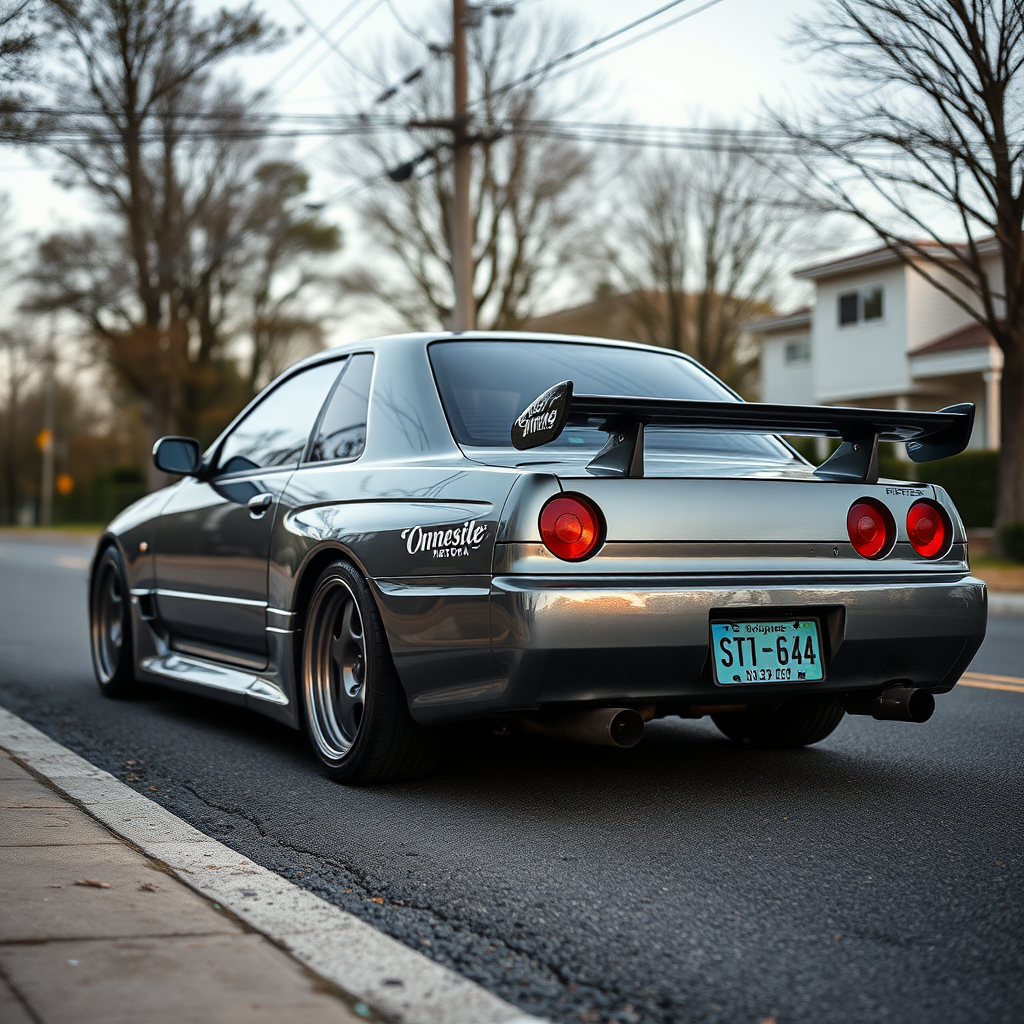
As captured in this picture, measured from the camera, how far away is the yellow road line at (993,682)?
22.2 feet

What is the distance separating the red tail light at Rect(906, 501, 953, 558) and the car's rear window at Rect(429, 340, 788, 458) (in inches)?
24.5

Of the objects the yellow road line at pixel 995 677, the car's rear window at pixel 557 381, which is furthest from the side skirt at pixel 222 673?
the yellow road line at pixel 995 677

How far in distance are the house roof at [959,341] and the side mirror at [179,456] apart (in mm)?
25726

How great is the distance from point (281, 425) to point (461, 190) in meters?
14.1

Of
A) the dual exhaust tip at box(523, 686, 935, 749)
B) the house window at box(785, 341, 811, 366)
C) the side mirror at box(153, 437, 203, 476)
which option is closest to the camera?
the dual exhaust tip at box(523, 686, 935, 749)

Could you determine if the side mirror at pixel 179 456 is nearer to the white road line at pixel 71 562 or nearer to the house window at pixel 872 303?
the white road line at pixel 71 562

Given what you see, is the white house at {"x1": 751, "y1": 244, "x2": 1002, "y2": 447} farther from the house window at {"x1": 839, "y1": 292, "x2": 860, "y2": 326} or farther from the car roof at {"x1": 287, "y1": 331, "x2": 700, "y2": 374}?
the car roof at {"x1": 287, "y1": 331, "x2": 700, "y2": 374}

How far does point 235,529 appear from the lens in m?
5.36

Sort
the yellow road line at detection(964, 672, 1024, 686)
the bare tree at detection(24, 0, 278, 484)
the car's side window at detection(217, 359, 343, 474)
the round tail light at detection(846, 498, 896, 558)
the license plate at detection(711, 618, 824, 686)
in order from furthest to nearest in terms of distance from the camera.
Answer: the bare tree at detection(24, 0, 278, 484) → the yellow road line at detection(964, 672, 1024, 686) → the car's side window at detection(217, 359, 343, 474) → the round tail light at detection(846, 498, 896, 558) → the license plate at detection(711, 618, 824, 686)

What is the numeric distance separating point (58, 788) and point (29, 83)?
159 inches

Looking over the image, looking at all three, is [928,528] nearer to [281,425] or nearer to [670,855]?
[670,855]

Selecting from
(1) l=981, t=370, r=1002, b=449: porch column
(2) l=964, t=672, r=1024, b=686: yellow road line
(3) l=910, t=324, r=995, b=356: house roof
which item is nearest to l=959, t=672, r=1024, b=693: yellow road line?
(2) l=964, t=672, r=1024, b=686: yellow road line

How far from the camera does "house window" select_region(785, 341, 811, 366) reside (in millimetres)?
36406

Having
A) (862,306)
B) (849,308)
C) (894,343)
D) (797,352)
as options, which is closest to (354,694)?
(894,343)
